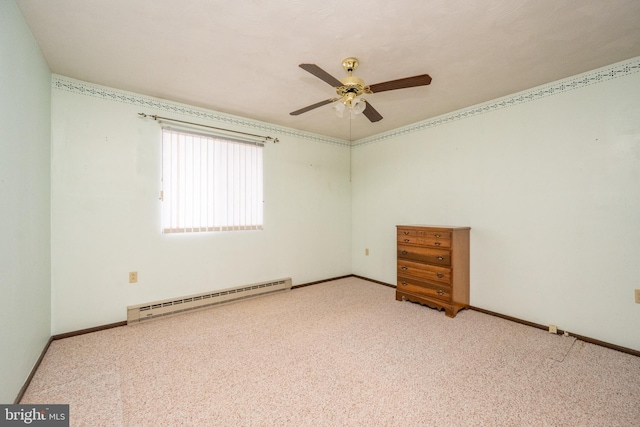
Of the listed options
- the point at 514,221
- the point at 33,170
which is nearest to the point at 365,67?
the point at 514,221

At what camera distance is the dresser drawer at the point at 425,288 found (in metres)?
2.94

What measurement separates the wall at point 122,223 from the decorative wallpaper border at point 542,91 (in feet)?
6.97

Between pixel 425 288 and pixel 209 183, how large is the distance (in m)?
2.81

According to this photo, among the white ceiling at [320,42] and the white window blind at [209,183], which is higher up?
the white ceiling at [320,42]

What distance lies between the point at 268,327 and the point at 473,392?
5.70ft

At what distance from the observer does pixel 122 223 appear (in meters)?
2.72

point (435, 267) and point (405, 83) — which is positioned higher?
point (405, 83)

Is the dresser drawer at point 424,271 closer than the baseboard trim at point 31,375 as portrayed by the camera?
No

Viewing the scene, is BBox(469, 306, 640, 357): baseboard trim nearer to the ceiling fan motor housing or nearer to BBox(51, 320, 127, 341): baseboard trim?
the ceiling fan motor housing

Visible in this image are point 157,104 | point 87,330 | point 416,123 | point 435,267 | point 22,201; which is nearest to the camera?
point 22,201

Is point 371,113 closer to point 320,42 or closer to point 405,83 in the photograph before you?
point 405,83

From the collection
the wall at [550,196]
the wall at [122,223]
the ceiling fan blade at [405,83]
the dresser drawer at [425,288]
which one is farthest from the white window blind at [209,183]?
the wall at [550,196]

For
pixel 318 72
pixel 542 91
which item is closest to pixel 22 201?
pixel 318 72

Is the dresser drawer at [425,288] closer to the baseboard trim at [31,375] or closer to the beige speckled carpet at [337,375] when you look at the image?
the beige speckled carpet at [337,375]
